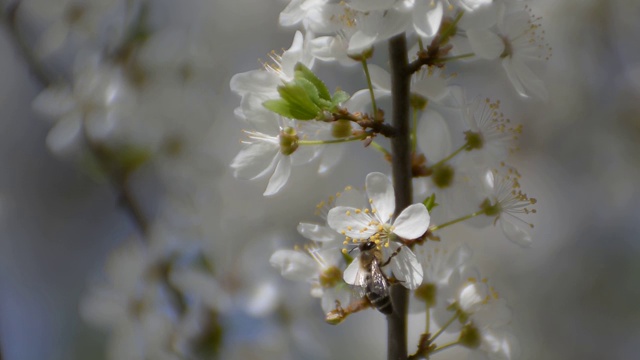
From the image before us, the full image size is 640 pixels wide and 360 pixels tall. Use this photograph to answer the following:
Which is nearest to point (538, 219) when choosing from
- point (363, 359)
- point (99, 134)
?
point (363, 359)

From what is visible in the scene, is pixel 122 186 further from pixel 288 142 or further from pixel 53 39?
pixel 288 142

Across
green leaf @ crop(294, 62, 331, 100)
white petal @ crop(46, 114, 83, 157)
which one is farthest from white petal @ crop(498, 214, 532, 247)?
white petal @ crop(46, 114, 83, 157)

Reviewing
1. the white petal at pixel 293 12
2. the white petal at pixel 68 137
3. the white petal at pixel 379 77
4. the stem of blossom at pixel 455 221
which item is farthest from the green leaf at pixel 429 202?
the white petal at pixel 68 137

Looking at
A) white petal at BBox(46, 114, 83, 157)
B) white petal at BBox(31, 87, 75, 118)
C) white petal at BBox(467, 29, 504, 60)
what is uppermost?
white petal at BBox(31, 87, 75, 118)

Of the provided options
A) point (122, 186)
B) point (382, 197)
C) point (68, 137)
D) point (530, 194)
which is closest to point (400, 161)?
point (382, 197)

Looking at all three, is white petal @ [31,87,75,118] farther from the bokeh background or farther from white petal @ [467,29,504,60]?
white petal @ [467,29,504,60]

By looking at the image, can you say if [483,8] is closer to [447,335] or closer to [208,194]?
[447,335]

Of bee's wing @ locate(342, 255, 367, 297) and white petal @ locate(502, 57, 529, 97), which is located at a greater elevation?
white petal @ locate(502, 57, 529, 97)
